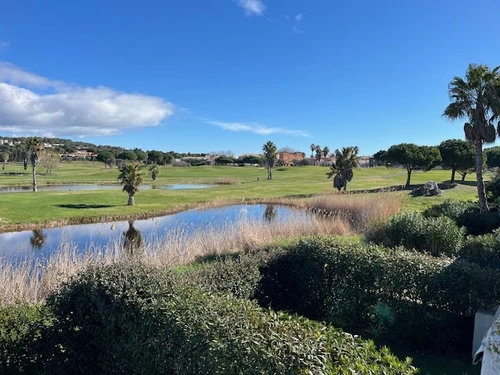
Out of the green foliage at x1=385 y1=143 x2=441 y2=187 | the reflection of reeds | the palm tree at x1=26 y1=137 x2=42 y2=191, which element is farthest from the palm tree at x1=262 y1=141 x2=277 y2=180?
the reflection of reeds

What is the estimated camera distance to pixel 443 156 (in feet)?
154

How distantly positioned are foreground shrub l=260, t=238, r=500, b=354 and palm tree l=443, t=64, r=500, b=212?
15748mm

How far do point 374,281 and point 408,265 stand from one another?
700mm

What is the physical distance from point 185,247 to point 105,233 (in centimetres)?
1293

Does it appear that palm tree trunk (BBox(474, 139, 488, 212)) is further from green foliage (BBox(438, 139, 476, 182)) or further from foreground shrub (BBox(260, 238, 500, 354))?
green foliage (BBox(438, 139, 476, 182))

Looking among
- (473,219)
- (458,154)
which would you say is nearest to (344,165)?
(458,154)

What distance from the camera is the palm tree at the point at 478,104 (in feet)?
68.4

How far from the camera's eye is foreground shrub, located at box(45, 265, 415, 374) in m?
3.44

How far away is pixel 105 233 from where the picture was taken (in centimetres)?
2517

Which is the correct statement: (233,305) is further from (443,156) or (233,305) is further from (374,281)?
(443,156)

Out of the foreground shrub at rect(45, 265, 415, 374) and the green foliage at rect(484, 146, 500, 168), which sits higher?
the green foliage at rect(484, 146, 500, 168)

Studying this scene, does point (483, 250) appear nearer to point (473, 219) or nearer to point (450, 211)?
point (473, 219)

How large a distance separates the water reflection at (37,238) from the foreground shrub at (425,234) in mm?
18339

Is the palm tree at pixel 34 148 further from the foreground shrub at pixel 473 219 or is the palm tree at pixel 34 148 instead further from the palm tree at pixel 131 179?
the foreground shrub at pixel 473 219
